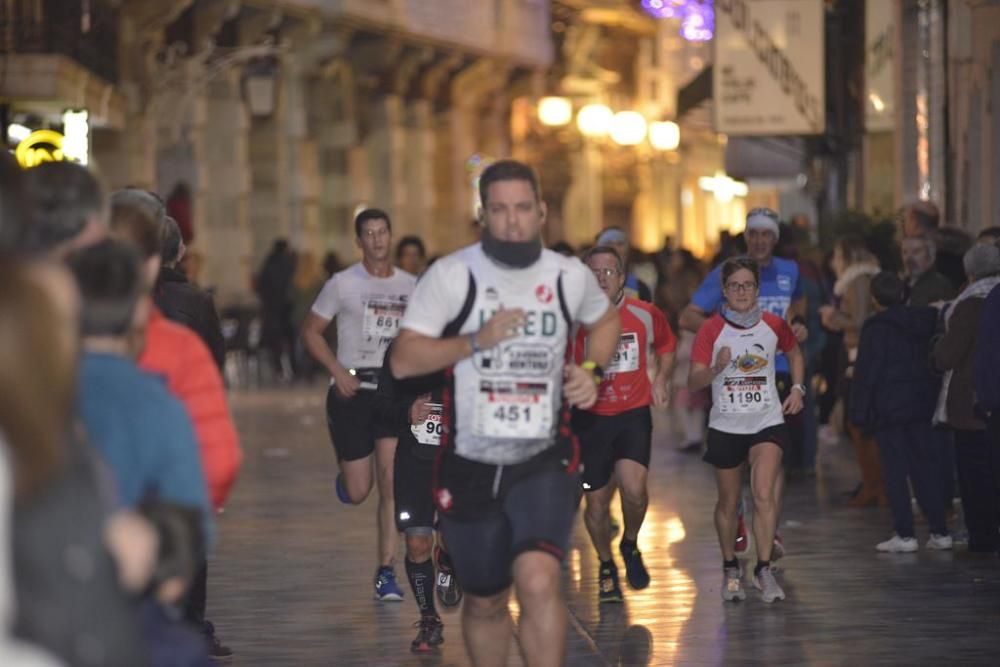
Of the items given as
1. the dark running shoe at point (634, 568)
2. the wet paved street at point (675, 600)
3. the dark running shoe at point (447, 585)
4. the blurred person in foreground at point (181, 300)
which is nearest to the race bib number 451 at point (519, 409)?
the blurred person in foreground at point (181, 300)

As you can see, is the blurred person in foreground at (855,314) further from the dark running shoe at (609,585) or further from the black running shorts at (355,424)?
the black running shorts at (355,424)

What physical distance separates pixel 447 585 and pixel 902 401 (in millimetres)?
4163

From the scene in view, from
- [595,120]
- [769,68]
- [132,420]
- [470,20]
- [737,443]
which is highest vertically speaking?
[470,20]

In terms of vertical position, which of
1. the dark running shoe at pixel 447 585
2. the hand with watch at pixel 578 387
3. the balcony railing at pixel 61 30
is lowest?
the dark running shoe at pixel 447 585

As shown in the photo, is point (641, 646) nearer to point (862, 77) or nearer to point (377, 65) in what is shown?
point (862, 77)

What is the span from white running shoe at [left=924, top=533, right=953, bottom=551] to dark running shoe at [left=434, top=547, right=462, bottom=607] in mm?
3931

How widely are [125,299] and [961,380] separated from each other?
877cm

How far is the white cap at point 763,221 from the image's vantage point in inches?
575

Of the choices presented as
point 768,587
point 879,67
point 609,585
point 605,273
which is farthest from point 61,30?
point 768,587

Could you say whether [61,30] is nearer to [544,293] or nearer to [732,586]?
[732,586]

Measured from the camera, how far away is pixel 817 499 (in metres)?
17.6

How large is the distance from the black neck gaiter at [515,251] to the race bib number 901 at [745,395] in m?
4.25

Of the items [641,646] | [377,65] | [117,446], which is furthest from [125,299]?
[377,65]

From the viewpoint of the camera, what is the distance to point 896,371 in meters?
14.6
